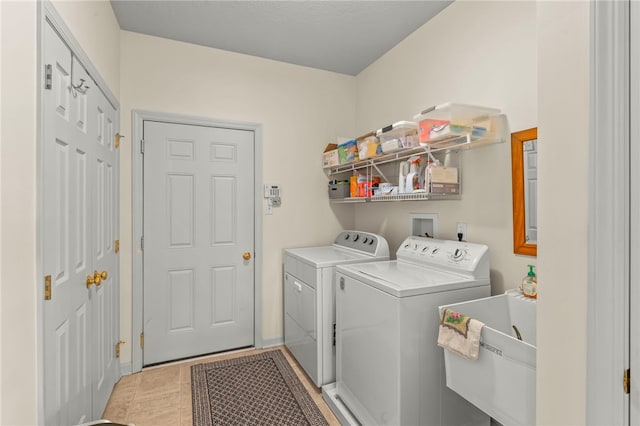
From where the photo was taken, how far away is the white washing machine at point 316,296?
7.41 ft

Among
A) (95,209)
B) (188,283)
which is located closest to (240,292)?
(188,283)

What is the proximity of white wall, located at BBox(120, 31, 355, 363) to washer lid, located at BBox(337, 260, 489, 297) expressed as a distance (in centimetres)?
108

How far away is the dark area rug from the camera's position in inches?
77.9

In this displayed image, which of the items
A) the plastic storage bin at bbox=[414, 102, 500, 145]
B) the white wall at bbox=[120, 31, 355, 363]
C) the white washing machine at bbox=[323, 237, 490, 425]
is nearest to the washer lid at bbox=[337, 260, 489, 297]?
the white washing machine at bbox=[323, 237, 490, 425]

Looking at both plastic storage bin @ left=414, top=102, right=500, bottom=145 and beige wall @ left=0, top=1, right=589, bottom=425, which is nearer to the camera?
beige wall @ left=0, top=1, right=589, bottom=425

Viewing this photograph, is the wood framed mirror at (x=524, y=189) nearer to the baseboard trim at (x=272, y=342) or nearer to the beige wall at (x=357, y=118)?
the beige wall at (x=357, y=118)

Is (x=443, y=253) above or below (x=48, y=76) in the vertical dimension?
below

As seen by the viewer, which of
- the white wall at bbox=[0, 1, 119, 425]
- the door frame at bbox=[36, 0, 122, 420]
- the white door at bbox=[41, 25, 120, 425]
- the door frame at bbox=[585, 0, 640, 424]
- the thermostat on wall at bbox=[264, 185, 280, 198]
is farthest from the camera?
the thermostat on wall at bbox=[264, 185, 280, 198]

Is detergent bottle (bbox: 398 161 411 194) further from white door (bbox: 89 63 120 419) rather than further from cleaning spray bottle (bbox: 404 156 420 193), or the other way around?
white door (bbox: 89 63 120 419)

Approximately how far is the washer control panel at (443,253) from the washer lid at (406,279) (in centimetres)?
6

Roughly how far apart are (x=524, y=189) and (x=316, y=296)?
142 cm

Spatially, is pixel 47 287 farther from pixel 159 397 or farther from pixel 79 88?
Result: pixel 159 397

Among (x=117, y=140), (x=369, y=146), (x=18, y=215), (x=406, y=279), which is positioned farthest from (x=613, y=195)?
(x=117, y=140)

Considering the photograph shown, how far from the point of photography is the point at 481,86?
1927 mm
